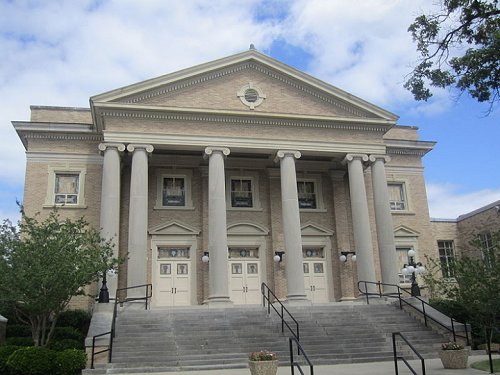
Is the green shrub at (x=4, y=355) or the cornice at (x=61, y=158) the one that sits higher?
the cornice at (x=61, y=158)

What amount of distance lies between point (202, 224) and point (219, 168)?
3729 millimetres

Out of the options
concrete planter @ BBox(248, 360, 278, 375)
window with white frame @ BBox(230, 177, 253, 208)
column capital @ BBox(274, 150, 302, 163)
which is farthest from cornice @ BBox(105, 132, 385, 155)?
concrete planter @ BBox(248, 360, 278, 375)

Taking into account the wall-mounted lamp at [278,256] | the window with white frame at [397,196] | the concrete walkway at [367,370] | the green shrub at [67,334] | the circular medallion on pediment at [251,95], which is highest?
the circular medallion on pediment at [251,95]

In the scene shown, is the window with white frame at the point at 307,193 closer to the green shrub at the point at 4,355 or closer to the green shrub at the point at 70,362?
the green shrub at the point at 70,362

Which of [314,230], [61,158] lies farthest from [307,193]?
[61,158]

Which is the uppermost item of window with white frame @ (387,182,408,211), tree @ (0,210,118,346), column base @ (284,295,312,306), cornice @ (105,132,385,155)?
cornice @ (105,132,385,155)

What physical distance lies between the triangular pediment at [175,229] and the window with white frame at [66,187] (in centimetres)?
362

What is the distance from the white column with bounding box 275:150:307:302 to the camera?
2323 centimetres

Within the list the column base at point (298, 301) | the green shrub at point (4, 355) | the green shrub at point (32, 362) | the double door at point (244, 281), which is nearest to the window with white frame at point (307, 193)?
the double door at point (244, 281)

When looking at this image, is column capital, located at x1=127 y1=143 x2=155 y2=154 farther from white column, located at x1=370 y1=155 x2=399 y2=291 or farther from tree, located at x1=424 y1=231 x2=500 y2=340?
tree, located at x1=424 y1=231 x2=500 y2=340

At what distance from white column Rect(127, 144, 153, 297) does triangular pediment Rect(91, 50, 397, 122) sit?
82.4 inches

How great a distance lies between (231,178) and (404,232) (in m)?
9.32

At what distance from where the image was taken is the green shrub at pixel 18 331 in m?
19.1

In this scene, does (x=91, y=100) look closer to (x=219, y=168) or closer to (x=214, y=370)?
(x=219, y=168)
